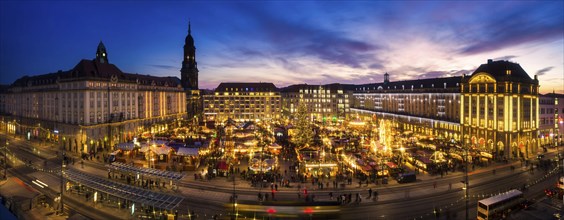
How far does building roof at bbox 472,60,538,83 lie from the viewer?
5619 centimetres

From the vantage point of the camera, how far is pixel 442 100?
81.2 meters

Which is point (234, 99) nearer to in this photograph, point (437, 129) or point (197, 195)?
point (437, 129)

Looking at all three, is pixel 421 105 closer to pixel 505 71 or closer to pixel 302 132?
pixel 505 71

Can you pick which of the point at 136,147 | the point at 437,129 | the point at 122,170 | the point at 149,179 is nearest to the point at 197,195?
the point at 149,179

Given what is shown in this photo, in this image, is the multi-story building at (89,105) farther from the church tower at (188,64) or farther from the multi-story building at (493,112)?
the multi-story building at (493,112)

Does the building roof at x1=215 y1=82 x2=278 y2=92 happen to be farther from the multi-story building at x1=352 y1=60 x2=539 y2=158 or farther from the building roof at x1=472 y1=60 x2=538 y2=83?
the building roof at x1=472 y1=60 x2=538 y2=83

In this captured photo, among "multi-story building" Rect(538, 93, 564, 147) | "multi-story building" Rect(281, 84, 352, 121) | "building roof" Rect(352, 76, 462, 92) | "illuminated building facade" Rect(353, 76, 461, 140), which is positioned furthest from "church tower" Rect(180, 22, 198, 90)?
"multi-story building" Rect(538, 93, 564, 147)

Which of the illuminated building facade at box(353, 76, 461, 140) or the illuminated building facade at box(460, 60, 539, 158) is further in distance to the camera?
the illuminated building facade at box(353, 76, 461, 140)

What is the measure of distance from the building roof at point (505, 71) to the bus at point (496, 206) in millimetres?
37208

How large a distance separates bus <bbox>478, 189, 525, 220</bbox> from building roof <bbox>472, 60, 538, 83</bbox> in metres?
37.2

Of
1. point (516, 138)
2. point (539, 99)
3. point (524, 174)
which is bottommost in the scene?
point (524, 174)

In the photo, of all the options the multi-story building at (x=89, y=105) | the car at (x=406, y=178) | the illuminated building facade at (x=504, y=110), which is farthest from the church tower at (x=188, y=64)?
the car at (x=406, y=178)

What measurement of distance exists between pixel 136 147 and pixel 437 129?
67877 mm

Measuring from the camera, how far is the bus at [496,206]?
82.2ft
